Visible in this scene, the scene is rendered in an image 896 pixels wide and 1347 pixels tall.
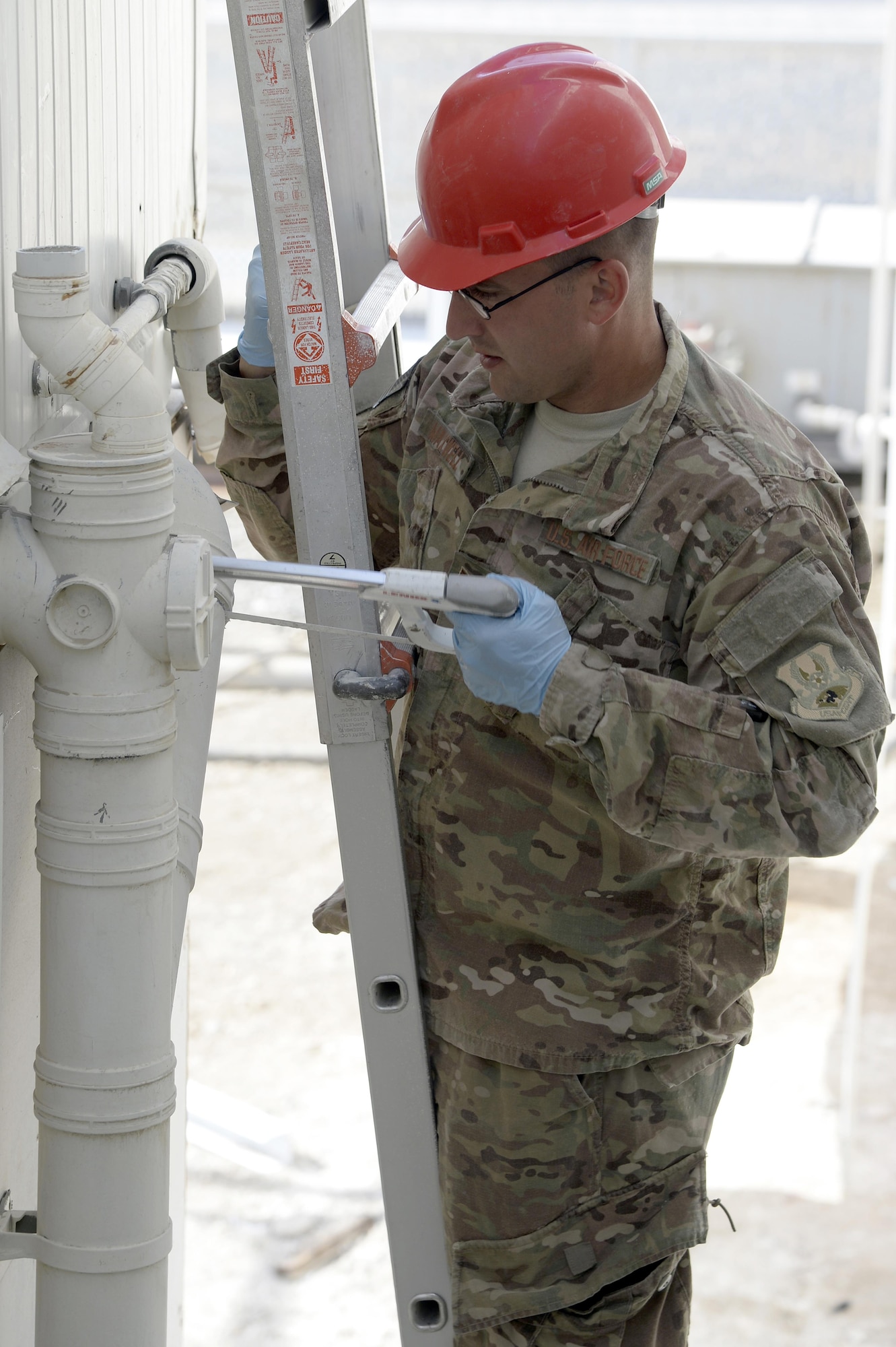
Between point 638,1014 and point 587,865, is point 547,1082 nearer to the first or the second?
point 638,1014

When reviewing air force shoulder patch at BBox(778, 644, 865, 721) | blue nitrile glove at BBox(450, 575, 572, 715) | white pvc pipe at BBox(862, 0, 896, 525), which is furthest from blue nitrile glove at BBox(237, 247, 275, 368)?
white pvc pipe at BBox(862, 0, 896, 525)

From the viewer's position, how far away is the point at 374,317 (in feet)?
5.35

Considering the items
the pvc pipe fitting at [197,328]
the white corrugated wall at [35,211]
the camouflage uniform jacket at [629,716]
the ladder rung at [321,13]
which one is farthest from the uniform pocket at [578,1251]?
the ladder rung at [321,13]

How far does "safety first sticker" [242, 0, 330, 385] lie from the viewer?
4.45 ft

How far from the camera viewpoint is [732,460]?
1.55m

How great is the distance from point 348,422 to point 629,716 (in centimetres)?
43

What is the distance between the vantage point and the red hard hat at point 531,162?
1459 millimetres

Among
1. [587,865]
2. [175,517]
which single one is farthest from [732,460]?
[175,517]

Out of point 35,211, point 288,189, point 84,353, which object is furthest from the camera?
point 288,189

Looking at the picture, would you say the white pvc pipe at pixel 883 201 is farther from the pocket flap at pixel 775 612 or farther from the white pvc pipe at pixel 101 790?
the white pvc pipe at pixel 101 790

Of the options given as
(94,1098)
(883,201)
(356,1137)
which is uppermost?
(883,201)

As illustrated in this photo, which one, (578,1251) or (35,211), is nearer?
(35,211)

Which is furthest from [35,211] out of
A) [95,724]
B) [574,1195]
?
[574,1195]

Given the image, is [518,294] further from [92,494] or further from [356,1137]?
[356,1137]
